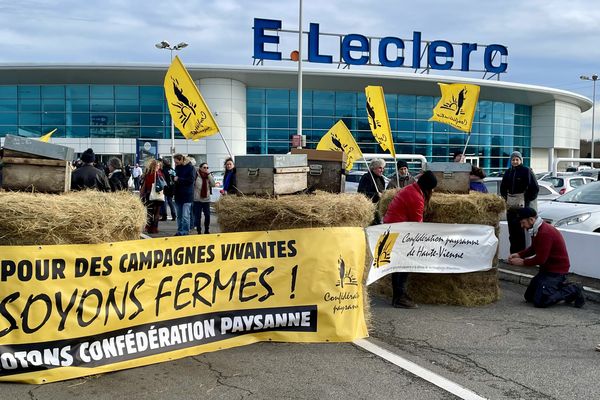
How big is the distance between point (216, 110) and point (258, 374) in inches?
1600

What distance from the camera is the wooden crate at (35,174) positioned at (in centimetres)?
517

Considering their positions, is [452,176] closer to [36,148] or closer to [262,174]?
[262,174]

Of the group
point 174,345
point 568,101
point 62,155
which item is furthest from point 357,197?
point 568,101

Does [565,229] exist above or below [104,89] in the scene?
below

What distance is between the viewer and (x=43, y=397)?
404cm

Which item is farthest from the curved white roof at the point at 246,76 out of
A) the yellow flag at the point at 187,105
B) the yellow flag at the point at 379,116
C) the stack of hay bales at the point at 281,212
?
the stack of hay bales at the point at 281,212

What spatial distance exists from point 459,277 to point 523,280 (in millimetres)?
1991

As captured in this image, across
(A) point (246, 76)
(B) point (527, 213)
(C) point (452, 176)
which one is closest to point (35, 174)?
(C) point (452, 176)

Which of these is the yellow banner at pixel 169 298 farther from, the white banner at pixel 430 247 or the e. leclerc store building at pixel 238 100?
the e. leclerc store building at pixel 238 100

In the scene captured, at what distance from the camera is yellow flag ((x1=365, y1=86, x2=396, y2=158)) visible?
1002cm

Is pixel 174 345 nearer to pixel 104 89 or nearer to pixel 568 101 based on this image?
pixel 104 89

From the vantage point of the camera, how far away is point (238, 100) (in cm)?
4494

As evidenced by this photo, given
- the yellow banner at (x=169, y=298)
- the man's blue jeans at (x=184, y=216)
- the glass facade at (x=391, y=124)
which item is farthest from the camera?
the glass facade at (x=391, y=124)

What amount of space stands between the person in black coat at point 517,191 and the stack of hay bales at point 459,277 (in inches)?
98.9
